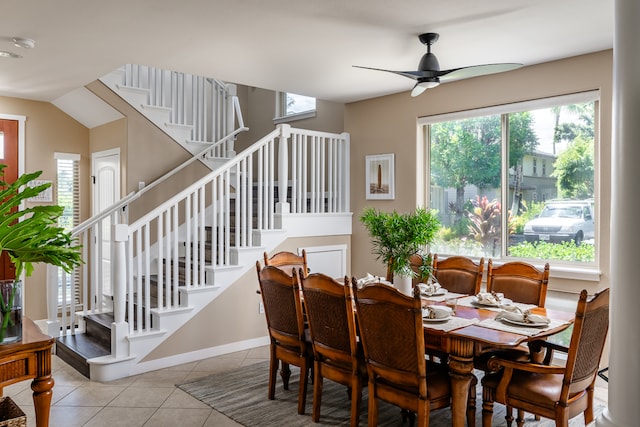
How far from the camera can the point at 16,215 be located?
2240 millimetres

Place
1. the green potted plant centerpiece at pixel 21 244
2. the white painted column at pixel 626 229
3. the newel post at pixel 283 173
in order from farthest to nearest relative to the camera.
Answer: the newel post at pixel 283 173
the green potted plant centerpiece at pixel 21 244
the white painted column at pixel 626 229

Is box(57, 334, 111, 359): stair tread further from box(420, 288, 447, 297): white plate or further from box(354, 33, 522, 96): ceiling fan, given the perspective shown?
box(354, 33, 522, 96): ceiling fan

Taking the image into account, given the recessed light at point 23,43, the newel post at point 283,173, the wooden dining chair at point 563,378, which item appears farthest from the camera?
the newel post at point 283,173

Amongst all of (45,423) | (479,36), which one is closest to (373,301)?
(45,423)

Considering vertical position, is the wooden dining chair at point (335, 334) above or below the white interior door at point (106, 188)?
below

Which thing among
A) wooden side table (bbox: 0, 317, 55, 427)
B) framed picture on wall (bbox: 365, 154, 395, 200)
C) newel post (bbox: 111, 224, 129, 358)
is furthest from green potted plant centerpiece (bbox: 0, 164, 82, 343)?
framed picture on wall (bbox: 365, 154, 395, 200)

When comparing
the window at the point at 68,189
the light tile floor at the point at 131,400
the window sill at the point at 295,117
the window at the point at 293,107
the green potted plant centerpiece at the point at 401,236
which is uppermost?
the window at the point at 293,107

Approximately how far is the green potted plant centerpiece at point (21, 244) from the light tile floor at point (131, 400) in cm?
134

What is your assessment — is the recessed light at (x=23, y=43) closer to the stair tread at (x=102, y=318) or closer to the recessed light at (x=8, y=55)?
the recessed light at (x=8, y=55)

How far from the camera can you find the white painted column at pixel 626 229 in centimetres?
163

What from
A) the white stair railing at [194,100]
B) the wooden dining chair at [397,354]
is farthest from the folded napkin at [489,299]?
the white stair railing at [194,100]

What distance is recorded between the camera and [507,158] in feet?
15.5

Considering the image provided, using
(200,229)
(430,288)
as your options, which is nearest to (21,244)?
(430,288)

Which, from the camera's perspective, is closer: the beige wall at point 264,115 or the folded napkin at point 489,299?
the folded napkin at point 489,299
